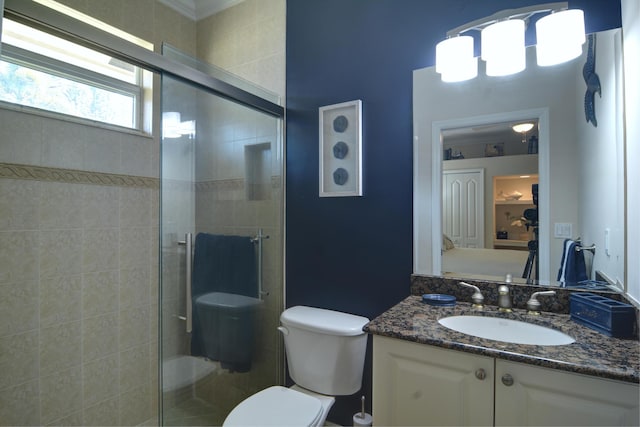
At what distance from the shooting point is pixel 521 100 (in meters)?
1.42

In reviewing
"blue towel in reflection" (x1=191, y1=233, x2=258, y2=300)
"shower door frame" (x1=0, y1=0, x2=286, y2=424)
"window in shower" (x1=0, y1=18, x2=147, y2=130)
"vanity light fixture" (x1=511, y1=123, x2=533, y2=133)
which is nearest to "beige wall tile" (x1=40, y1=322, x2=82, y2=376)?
"blue towel in reflection" (x1=191, y1=233, x2=258, y2=300)

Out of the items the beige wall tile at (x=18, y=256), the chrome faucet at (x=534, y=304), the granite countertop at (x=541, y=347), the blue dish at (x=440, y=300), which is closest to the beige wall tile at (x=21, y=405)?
the beige wall tile at (x=18, y=256)

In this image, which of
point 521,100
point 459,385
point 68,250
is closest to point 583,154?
point 521,100

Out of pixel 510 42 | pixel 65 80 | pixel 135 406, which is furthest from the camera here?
pixel 135 406

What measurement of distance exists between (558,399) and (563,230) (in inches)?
28.7

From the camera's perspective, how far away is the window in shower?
1654 mm

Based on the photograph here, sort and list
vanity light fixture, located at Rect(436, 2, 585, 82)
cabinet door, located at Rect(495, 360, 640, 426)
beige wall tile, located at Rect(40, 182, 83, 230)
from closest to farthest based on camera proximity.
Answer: cabinet door, located at Rect(495, 360, 640, 426)
vanity light fixture, located at Rect(436, 2, 585, 82)
beige wall tile, located at Rect(40, 182, 83, 230)

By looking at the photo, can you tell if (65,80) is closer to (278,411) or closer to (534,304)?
(278,411)

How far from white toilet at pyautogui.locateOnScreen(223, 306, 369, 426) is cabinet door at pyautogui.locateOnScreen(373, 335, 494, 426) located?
44 centimetres

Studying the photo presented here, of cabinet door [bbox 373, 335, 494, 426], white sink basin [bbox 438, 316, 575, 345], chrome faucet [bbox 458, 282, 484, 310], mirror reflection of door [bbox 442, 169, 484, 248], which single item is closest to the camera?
cabinet door [bbox 373, 335, 494, 426]

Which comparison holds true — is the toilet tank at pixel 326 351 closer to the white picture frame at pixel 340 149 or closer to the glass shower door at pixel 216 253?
the glass shower door at pixel 216 253

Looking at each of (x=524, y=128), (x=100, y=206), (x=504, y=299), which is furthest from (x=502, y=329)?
(x=100, y=206)

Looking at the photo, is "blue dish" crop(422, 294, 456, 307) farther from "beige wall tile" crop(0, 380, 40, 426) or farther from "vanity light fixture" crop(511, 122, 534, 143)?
"beige wall tile" crop(0, 380, 40, 426)

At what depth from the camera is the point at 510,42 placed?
136cm
